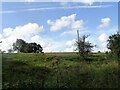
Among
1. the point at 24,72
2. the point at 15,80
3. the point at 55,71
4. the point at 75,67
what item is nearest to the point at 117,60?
the point at 75,67

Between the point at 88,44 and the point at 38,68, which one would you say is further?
the point at 88,44

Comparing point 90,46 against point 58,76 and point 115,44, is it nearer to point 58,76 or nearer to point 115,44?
point 115,44

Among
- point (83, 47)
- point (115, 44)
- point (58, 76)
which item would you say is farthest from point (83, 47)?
point (58, 76)

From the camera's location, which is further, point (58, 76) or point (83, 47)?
point (83, 47)

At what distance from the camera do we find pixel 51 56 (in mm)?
25875

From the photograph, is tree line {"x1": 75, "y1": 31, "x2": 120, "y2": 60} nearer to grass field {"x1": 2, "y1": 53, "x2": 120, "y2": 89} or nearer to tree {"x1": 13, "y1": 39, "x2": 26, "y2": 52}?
grass field {"x1": 2, "y1": 53, "x2": 120, "y2": 89}

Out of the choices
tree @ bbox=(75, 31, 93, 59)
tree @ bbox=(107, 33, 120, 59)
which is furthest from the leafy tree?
tree @ bbox=(107, 33, 120, 59)

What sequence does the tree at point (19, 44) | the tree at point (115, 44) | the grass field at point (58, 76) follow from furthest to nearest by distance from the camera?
the tree at point (19, 44) < the tree at point (115, 44) < the grass field at point (58, 76)

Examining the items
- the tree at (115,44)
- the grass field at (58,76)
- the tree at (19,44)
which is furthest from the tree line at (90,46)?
the tree at (19,44)

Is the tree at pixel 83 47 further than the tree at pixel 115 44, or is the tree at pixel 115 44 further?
the tree at pixel 83 47

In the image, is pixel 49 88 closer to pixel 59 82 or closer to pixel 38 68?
pixel 59 82

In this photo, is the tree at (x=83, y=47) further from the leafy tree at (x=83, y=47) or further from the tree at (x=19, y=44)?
the tree at (x=19, y=44)

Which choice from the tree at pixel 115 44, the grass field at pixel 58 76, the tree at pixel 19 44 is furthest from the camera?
the tree at pixel 19 44

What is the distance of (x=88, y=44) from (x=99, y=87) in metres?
12.2
